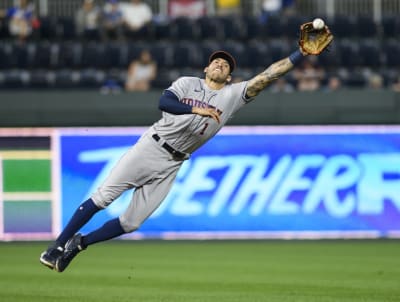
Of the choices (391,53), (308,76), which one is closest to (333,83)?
(308,76)

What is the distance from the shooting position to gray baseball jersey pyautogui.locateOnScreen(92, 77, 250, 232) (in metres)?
8.95

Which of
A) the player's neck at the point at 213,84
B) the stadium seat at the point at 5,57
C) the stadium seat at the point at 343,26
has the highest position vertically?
the player's neck at the point at 213,84

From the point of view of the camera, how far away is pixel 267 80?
8781mm

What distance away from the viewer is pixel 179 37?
59.2 ft

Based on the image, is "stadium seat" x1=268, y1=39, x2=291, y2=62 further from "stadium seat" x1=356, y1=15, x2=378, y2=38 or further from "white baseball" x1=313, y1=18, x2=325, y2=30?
"white baseball" x1=313, y1=18, x2=325, y2=30

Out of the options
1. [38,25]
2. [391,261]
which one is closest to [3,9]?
[38,25]

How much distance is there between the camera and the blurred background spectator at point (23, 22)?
696 inches

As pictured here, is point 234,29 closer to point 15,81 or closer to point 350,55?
point 350,55

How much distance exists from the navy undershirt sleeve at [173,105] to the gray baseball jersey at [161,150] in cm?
24

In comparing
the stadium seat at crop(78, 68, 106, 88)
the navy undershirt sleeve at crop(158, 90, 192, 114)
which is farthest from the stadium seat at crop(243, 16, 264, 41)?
the navy undershirt sleeve at crop(158, 90, 192, 114)

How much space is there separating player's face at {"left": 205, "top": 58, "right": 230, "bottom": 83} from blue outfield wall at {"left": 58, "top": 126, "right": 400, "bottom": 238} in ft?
16.4

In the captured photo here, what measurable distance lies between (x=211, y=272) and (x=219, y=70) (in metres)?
2.44

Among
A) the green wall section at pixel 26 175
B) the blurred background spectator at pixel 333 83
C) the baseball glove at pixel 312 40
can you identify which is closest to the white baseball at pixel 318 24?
the baseball glove at pixel 312 40

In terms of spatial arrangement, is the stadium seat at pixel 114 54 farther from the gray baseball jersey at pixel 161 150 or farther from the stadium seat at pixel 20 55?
the gray baseball jersey at pixel 161 150
